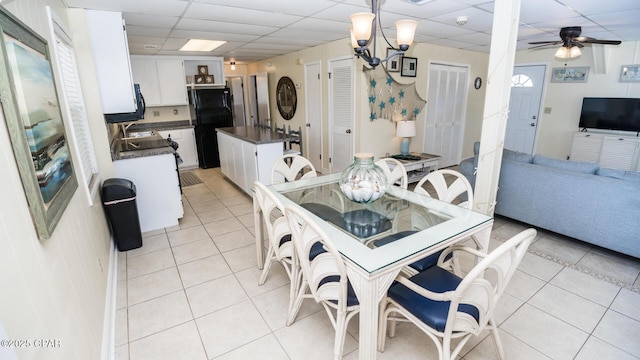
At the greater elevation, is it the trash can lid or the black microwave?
the black microwave

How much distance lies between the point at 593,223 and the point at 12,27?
4.06 m

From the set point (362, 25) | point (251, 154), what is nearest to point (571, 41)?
point (362, 25)

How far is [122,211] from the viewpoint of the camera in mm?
2873

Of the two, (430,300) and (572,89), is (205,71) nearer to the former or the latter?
(430,300)

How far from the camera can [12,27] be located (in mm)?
1193

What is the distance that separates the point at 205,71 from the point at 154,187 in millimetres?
3765

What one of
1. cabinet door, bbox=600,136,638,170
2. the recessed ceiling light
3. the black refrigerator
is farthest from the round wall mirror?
cabinet door, bbox=600,136,638,170

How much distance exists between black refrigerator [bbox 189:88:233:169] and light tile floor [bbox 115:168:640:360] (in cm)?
324

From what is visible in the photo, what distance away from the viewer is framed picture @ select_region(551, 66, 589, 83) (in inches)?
210

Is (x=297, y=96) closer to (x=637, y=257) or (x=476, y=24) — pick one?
(x=476, y=24)

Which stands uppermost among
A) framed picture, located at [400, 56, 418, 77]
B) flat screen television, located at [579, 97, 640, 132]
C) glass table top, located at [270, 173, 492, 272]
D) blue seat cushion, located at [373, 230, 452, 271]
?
framed picture, located at [400, 56, 418, 77]

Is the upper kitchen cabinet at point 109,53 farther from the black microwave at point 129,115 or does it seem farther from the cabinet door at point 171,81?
the cabinet door at point 171,81

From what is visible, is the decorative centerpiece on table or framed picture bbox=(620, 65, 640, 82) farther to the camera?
framed picture bbox=(620, 65, 640, 82)

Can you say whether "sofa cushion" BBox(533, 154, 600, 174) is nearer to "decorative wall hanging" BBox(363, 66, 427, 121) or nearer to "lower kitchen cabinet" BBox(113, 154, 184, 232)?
"decorative wall hanging" BBox(363, 66, 427, 121)
